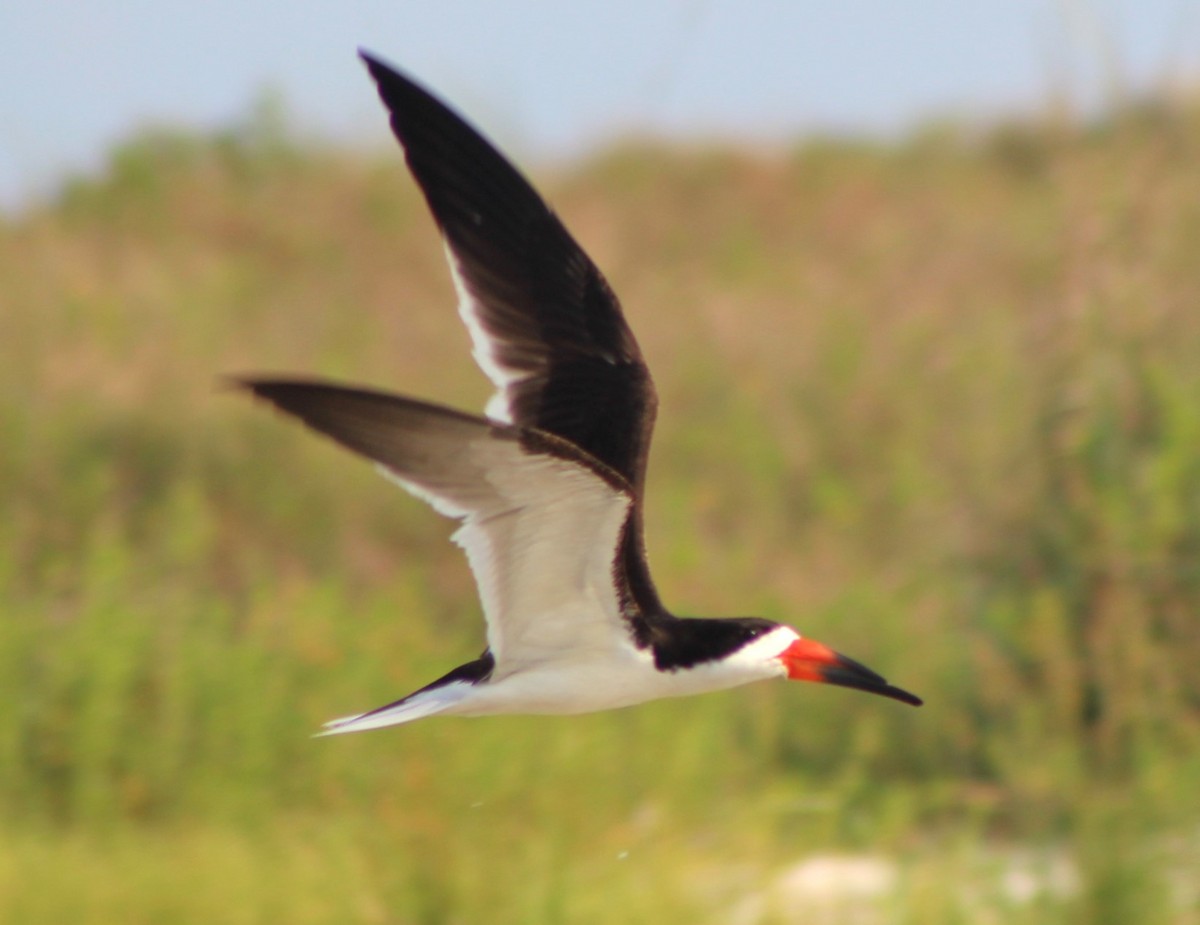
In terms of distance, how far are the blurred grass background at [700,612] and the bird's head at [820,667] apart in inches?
53.7

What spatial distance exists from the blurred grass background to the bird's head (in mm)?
1364

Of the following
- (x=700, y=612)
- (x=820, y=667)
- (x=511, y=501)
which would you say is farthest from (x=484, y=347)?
(x=700, y=612)

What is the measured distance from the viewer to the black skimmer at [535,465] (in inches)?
103

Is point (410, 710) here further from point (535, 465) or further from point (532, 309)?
point (532, 309)

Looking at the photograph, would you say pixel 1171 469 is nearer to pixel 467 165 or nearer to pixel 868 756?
pixel 868 756

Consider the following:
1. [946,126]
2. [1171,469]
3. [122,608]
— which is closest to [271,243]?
[946,126]

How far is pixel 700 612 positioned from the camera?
6297mm

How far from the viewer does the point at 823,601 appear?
6.80 meters

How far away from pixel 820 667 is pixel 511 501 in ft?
2.11

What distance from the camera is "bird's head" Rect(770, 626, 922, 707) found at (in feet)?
10.1

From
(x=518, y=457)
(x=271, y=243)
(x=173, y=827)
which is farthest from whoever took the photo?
(x=271, y=243)

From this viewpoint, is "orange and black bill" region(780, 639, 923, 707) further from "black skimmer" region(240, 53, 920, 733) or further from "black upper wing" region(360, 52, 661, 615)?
"black upper wing" region(360, 52, 661, 615)

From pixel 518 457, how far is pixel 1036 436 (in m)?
3.96

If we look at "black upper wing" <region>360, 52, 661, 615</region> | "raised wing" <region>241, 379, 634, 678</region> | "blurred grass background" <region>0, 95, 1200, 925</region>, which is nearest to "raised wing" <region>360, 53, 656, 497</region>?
"black upper wing" <region>360, 52, 661, 615</region>
